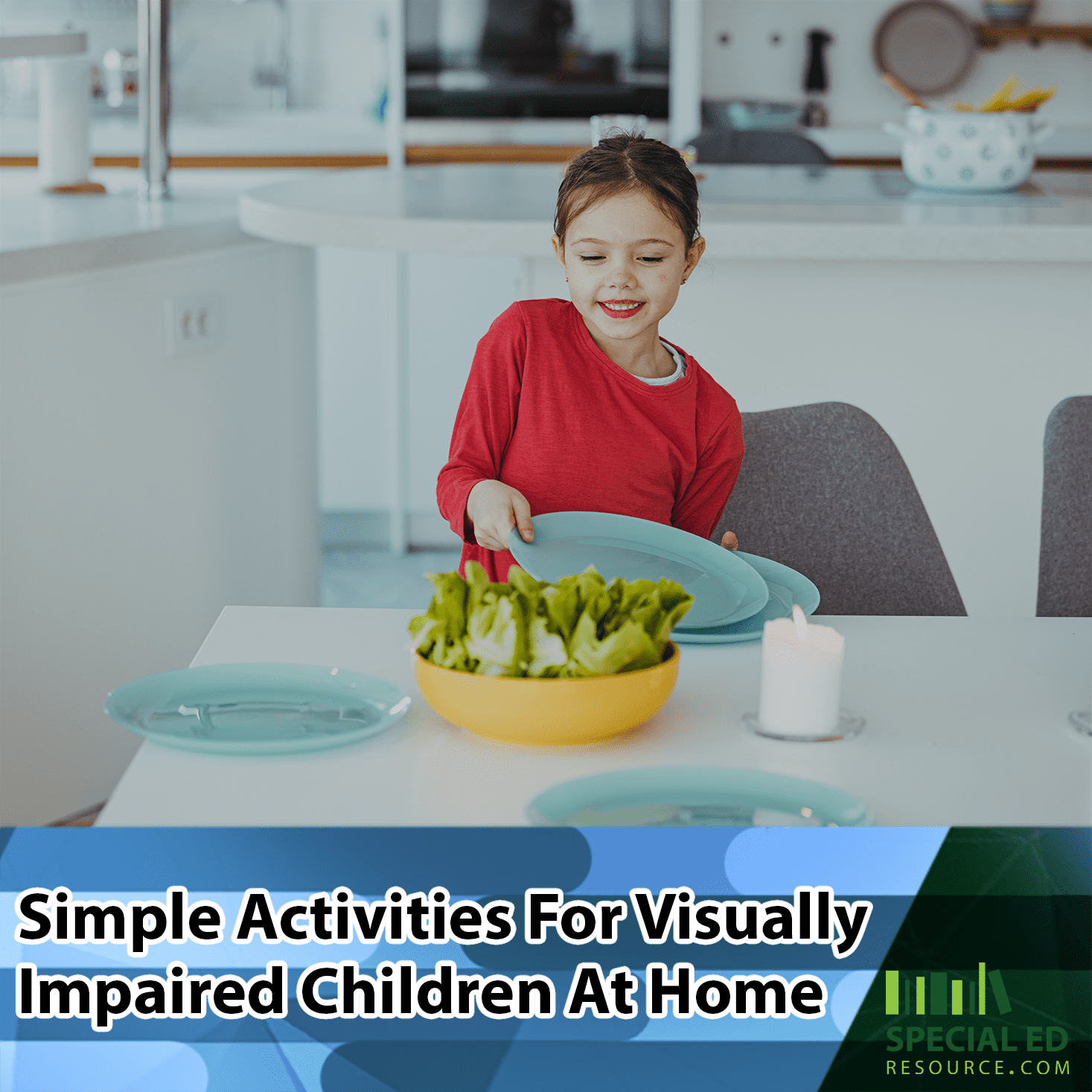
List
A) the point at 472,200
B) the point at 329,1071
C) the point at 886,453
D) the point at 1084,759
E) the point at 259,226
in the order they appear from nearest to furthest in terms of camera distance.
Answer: the point at 329,1071 → the point at 1084,759 → the point at 886,453 → the point at 259,226 → the point at 472,200

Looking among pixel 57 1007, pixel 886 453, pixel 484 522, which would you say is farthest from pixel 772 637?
pixel 886 453

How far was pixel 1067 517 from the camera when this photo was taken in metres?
1.64

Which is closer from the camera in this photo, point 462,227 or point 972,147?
point 462,227

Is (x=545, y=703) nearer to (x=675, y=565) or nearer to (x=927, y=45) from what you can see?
(x=675, y=565)

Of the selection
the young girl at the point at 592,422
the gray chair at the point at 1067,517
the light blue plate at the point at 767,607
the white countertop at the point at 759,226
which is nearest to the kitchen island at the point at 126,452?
the white countertop at the point at 759,226

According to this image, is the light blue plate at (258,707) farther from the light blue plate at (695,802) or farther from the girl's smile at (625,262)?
the girl's smile at (625,262)

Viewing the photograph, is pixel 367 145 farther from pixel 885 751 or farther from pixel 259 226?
pixel 885 751

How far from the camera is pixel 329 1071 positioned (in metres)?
0.79

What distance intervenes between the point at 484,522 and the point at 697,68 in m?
3.08

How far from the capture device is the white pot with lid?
7.81 feet

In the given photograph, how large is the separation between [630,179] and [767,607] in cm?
43

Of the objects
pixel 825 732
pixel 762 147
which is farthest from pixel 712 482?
pixel 762 147

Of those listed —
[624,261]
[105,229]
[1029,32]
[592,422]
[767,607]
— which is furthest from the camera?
[1029,32]

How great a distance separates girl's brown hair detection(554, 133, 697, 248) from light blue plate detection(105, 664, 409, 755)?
56 centimetres
